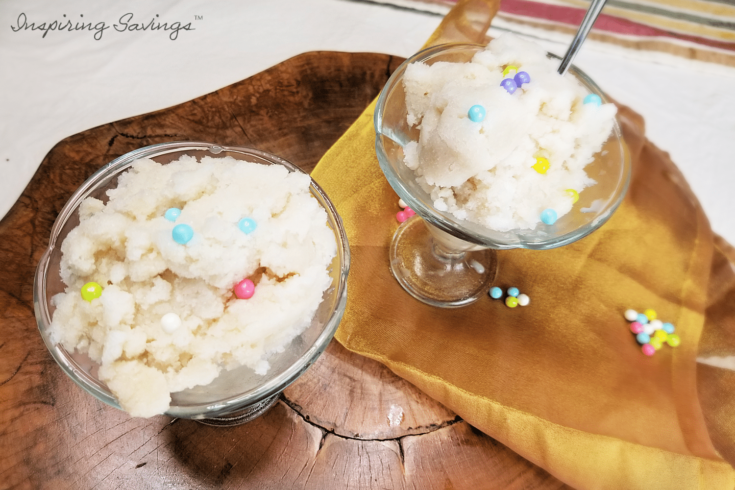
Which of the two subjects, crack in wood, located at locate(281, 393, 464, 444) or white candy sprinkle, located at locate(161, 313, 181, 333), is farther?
crack in wood, located at locate(281, 393, 464, 444)

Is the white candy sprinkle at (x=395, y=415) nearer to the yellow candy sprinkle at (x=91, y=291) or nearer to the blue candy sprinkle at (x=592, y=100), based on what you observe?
the yellow candy sprinkle at (x=91, y=291)

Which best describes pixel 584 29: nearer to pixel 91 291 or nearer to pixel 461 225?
pixel 461 225

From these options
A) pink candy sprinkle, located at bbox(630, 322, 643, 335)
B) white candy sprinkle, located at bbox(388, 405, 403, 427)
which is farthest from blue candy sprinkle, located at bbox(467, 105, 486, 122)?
pink candy sprinkle, located at bbox(630, 322, 643, 335)

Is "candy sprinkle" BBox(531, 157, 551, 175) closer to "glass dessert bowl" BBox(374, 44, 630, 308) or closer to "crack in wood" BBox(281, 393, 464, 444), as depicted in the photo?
"glass dessert bowl" BBox(374, 44, 630, 308)

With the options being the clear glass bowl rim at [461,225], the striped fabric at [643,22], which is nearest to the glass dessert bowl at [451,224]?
the clear glass bowl rim at [461,225]

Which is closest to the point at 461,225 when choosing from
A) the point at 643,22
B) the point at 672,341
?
the point at 672,341

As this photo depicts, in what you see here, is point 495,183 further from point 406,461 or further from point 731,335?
point 731,335

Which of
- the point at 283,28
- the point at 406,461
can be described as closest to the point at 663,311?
the point at 406,461
